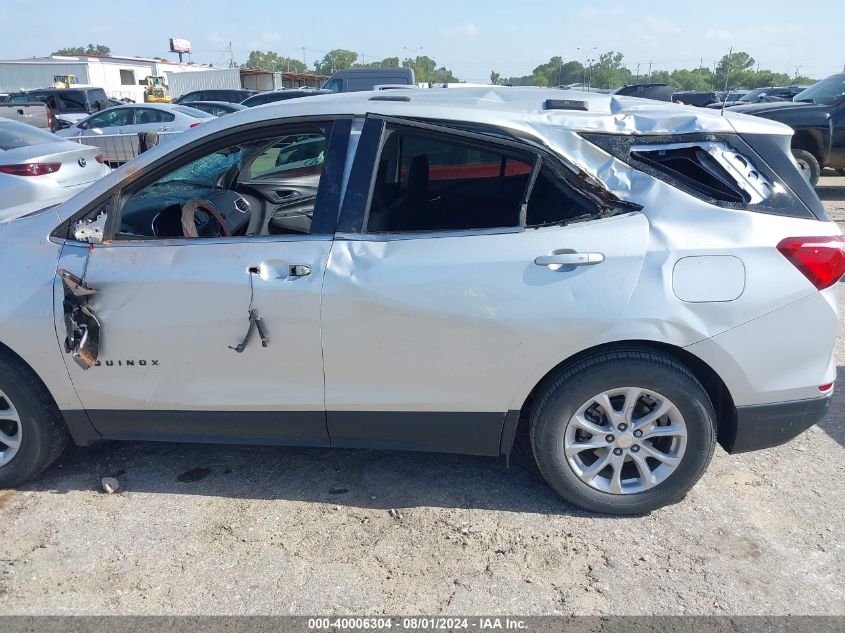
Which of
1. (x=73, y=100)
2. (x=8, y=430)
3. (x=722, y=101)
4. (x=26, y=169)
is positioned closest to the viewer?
(x=8, y=430)

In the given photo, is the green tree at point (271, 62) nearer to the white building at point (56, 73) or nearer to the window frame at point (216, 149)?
the white building at point (56, 73)

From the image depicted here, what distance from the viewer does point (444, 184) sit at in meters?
3.83

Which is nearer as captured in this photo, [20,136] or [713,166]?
[713,166]

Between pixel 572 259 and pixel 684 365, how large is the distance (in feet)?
2.33

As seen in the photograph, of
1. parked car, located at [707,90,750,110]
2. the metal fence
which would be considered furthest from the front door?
the metal fence

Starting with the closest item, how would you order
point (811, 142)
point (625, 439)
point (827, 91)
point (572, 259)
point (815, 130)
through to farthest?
point (572, 259), point (625, 439), point (815, 130), point (811, 142), point (827, 91)

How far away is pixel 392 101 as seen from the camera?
3.11 m

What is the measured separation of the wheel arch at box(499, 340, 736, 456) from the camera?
285 centimetres

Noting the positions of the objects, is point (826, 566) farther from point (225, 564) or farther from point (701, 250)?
point (225, 564)

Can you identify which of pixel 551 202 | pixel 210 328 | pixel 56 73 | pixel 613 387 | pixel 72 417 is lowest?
pixel 72 417

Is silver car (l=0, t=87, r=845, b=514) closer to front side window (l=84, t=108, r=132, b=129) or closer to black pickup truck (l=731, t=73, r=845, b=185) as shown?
black pickup truck (l=731, t=73, r=845, b=185)

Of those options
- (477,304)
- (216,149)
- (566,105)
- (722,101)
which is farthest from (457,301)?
(722,101)

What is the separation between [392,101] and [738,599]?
254cm

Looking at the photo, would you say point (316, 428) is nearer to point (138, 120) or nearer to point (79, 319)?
point (79, 319)
